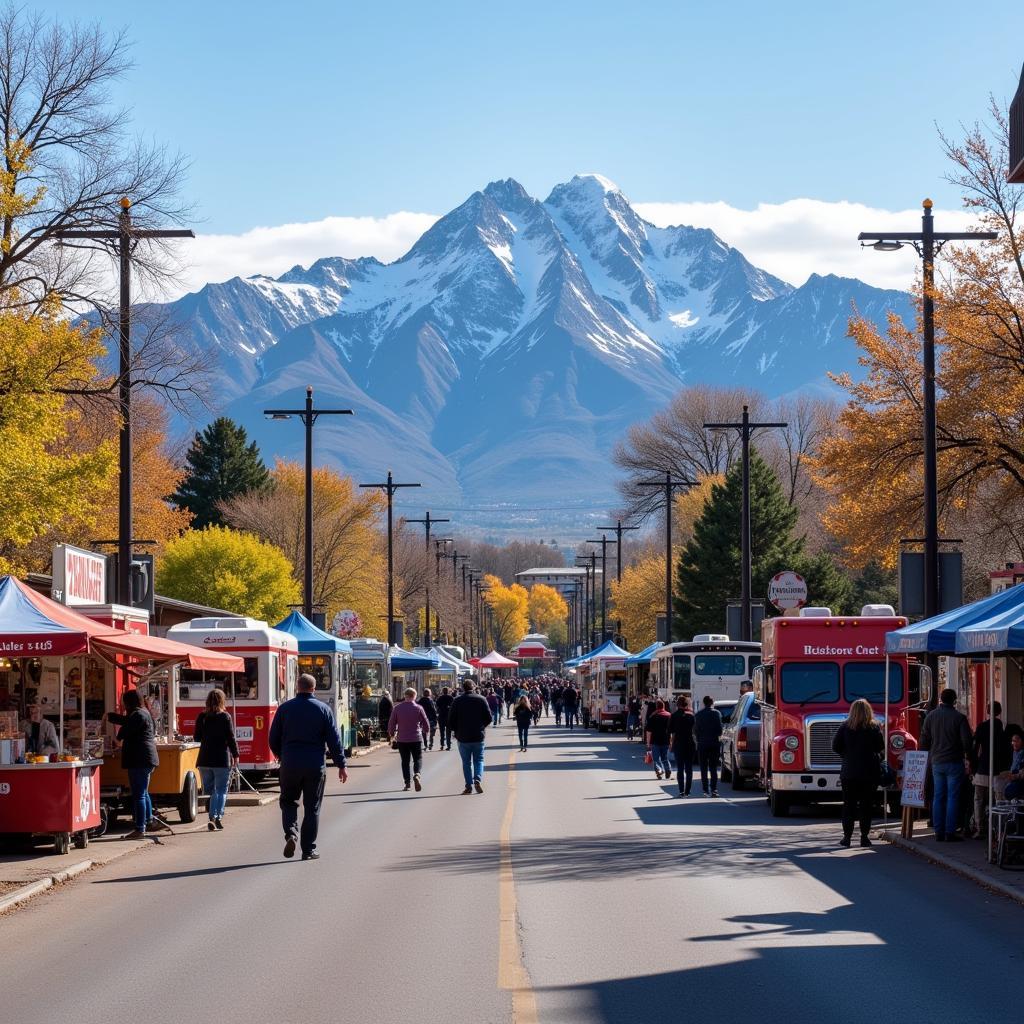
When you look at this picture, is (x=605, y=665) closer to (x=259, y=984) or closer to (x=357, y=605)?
(x=357, y=605)

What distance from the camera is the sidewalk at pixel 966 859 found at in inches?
607

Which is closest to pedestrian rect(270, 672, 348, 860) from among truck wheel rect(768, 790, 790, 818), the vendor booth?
the vendor booth

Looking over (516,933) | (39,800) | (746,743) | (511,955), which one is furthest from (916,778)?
(39,800)

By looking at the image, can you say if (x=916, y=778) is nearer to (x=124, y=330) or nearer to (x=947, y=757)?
(x=947, y=757)

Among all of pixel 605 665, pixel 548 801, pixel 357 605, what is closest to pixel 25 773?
pixel 548 801

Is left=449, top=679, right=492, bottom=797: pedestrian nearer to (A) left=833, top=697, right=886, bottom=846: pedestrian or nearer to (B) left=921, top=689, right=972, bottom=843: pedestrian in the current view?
(A) left=833, top=697, right=886, bottom=846: pedestrian

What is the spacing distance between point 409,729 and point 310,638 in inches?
377

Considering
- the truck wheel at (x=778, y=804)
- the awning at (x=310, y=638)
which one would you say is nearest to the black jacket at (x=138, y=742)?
the truck wheel at (x=778, y=804)

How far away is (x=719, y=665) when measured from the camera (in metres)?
45.0

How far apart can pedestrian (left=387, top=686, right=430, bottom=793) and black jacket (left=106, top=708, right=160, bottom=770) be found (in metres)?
7.83

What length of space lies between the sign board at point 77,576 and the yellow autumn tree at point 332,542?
1994 inches

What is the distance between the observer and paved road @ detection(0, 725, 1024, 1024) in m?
9.77

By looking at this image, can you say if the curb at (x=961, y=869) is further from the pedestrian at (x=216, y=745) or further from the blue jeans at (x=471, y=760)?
the blue jeans at (x=471, y=760)

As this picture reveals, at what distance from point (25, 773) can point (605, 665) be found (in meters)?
50.0
